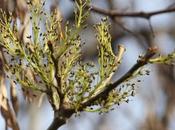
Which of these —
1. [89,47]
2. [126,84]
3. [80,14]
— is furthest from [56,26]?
[89,47]

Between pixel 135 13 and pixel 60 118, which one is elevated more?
pixel 135 13

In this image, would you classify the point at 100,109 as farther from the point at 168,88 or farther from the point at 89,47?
the point at 89,47

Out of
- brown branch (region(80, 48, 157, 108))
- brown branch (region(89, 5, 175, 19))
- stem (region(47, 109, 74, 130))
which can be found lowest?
stem (region(47, 109, 74, 130))

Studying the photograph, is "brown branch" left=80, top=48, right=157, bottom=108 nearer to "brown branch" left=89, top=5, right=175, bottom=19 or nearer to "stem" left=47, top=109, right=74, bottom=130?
"stem" left=47, top=109, right=74, bottom=130

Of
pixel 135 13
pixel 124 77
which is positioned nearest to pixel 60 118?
pixel 124 77

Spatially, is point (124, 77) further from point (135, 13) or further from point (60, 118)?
point (135, 13)

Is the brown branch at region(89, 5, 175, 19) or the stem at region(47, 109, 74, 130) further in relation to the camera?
the brown branch at region(89, 5, 175, 19)

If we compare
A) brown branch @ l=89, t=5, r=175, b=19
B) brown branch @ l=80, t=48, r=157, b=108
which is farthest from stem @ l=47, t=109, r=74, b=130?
brown branch @ l=89, t=5, r=175, b=19

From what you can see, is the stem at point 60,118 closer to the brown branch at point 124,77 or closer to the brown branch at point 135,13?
the brown branch at point 124,77
